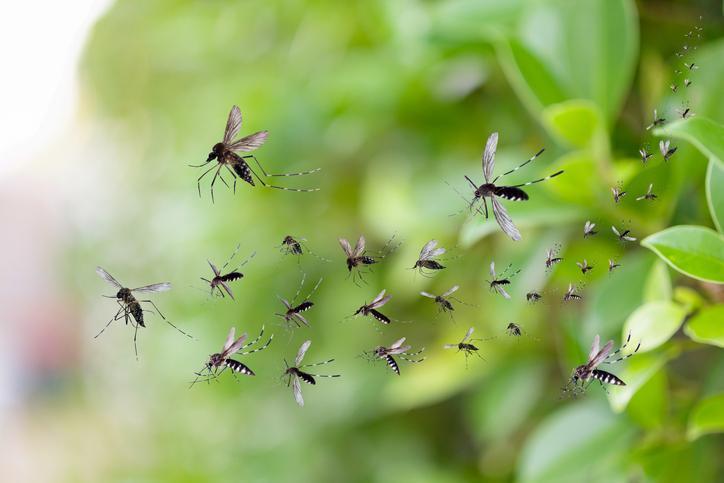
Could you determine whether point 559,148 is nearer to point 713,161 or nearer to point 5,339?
point 713,161

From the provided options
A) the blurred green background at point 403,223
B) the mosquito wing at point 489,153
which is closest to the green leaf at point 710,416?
the blurred green background at point 403,223

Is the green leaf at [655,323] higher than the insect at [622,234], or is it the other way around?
the insect at [622,234]

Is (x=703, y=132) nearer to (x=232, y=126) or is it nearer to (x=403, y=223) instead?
(x=232, y=126)

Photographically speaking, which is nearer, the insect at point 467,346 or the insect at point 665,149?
the insect at point 665,149

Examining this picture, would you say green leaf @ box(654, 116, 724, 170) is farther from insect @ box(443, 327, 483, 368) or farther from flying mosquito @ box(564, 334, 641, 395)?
insect @ box(443, 327, 483, 368)

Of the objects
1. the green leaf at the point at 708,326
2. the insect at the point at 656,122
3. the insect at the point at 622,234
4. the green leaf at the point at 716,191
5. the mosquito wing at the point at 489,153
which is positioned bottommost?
the green leaf at the point at 708,326

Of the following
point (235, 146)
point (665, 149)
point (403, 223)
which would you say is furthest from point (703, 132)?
point (403, 223)

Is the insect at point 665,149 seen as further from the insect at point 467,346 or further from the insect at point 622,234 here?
the insect at point 467,346
